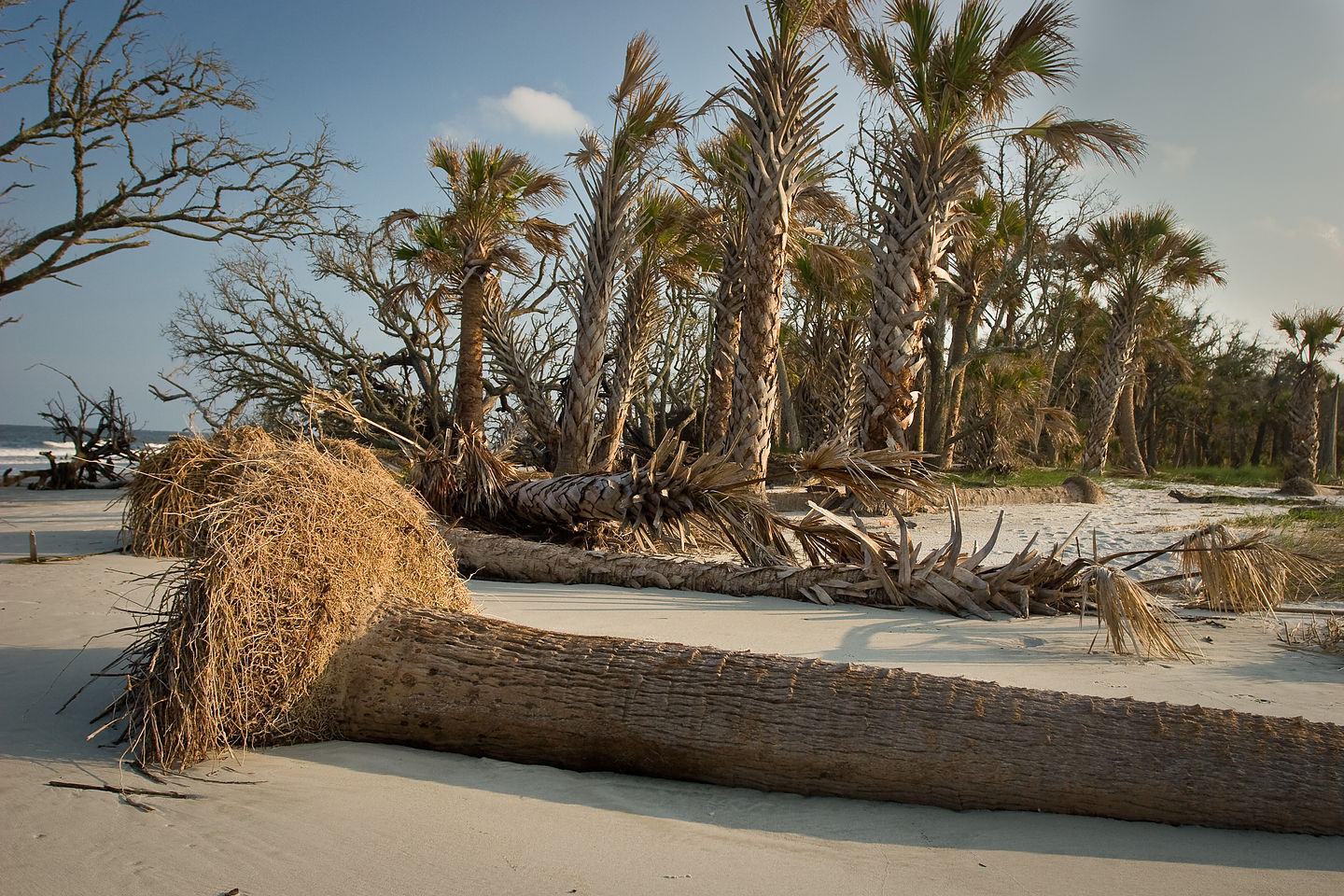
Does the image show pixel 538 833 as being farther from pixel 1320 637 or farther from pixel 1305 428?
pixel 1305 428

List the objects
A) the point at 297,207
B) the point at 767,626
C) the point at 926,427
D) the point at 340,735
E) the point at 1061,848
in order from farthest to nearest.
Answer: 1. the point at 926,427
2. the point at 297,207
3. the point at 767,626
4. the point at 340,735
5. the point at 1061,848

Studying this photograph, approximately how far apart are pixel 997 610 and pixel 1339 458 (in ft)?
123

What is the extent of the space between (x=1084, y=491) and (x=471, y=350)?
404 inches

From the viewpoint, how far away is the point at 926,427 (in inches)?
718

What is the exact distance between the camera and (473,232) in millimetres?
12023

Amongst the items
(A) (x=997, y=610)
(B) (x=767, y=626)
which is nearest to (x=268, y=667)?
(B) (x=767, y=626)

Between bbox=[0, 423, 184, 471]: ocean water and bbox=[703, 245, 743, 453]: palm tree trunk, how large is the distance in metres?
11.9

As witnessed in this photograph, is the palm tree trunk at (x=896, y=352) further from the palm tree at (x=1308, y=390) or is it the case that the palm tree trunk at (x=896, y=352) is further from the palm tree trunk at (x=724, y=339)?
the palm tree at (x=1308, y=390)

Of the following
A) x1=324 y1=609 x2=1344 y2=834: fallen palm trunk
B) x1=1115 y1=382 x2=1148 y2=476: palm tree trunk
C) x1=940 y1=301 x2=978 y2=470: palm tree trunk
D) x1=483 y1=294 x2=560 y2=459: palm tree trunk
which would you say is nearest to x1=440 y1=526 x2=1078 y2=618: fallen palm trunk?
x1=324 y1=609 x2=1344 y2=834: fallen palm trunk

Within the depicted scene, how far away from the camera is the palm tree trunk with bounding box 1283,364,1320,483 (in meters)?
20.4

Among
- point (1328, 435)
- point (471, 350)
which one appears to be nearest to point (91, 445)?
point (471, 350)

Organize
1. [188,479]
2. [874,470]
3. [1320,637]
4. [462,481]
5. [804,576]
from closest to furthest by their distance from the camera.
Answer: [1320,637], [188,479], [804,576], [874,470], [462,481]

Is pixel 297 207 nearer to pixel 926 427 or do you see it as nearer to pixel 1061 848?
pixel 926 427

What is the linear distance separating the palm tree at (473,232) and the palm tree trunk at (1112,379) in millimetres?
16224
